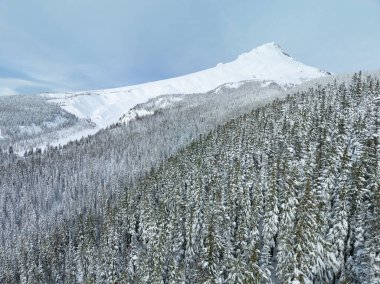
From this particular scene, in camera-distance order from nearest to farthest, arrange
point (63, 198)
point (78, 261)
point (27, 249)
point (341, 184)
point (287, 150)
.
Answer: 1. point (341, 184)
2. point (287, 150)
3. point (78, 261)
4. point (27, 249)
5. point (63, 198)

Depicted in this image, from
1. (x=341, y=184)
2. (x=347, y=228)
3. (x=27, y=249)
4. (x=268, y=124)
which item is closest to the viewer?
(x=347, y=228)

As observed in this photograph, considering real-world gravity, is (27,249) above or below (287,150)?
below

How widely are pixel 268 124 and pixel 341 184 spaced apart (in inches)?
1676

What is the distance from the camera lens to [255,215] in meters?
55.7

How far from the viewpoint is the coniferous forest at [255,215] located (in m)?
40.2

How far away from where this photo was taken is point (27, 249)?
10094 centimetres

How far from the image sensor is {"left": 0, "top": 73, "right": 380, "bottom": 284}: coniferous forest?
40.2 metres

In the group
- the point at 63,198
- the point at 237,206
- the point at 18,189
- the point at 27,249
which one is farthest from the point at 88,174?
the point at 237,206

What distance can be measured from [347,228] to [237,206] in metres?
25.4

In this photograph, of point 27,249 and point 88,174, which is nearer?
point 27,249

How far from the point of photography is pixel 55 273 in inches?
3627

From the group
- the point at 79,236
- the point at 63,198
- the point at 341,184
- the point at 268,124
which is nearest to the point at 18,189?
the point at 63,198

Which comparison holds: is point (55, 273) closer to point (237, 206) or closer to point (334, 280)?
point (237, 206)

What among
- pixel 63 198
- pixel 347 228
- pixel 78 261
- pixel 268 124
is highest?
pixel 268 124
